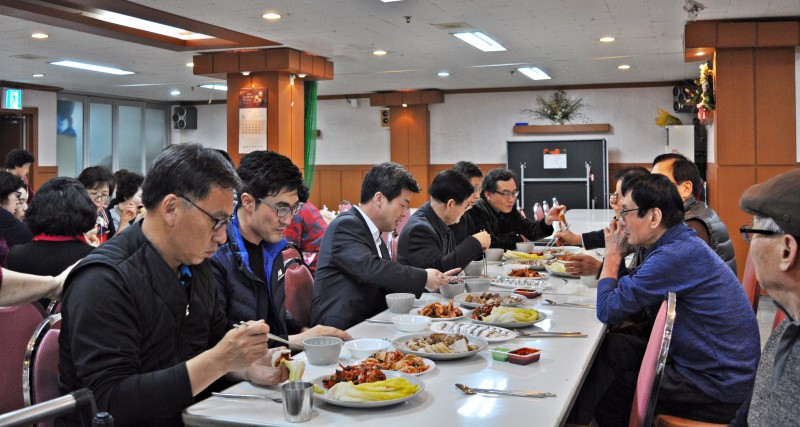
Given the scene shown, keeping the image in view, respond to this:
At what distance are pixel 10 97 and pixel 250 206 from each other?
12363 mm

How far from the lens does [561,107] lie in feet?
47.1

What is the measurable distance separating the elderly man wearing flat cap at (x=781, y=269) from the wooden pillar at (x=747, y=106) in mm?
7528

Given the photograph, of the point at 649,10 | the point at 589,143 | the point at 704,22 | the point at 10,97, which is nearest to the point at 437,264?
the point at 649,10

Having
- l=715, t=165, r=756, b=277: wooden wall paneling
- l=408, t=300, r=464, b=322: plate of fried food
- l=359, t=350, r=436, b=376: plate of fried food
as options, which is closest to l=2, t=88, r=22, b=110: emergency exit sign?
l=715, t=165, r=756, b=277: wooden wall paneling

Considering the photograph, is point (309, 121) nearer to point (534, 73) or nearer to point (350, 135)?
point (534, 73)

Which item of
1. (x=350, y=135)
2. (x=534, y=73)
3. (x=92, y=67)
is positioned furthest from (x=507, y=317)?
(x=350, y=135)

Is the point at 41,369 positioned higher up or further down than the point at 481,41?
further down

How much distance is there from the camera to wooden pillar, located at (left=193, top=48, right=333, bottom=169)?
9805mm

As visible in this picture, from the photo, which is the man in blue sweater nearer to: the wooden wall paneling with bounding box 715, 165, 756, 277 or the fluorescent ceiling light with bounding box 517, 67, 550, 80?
the wooden wall paneling with bounding box 715, 165, 756, 277

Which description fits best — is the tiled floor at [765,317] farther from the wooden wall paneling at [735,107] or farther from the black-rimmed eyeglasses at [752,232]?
the black-rimmed eyeglasses at [752,232]

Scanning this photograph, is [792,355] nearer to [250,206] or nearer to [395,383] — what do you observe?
[395,383]

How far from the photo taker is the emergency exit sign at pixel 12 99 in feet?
42.1

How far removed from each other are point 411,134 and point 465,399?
13.8 m

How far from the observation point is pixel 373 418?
188cm
